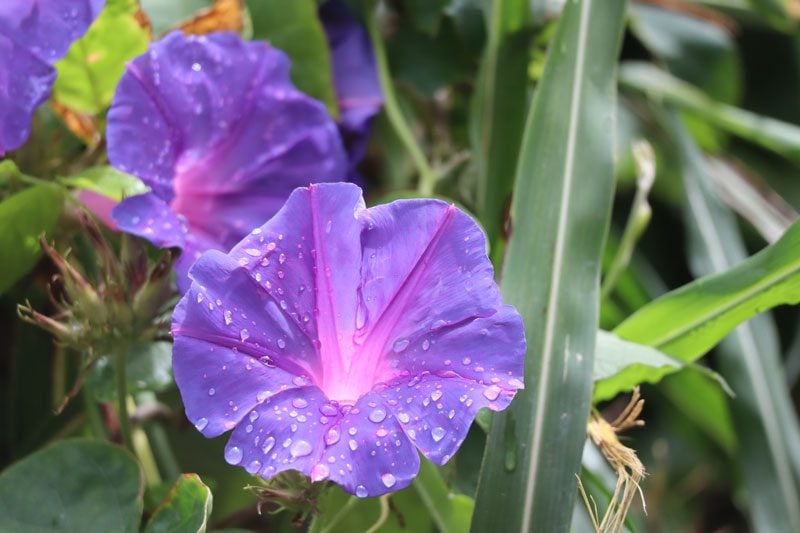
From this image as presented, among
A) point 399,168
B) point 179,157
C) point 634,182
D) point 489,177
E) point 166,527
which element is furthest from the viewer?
point 634,182

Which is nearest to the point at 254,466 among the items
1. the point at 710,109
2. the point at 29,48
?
the point at 29,48

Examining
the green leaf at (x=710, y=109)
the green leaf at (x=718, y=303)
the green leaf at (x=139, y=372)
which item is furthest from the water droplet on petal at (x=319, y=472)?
the green leaf at (x=710, y=109)

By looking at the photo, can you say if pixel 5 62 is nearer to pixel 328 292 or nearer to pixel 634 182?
pixel 328 292

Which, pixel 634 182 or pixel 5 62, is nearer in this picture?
pixel 5 62

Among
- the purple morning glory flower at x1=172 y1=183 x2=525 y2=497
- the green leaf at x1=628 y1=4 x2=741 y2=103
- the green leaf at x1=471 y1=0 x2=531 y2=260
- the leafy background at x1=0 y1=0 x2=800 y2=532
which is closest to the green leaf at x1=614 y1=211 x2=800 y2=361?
the leafy background at x1=0 y1=0 x2=800 y2=532

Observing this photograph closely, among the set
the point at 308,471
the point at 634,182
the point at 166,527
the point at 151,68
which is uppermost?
the point at 151,68

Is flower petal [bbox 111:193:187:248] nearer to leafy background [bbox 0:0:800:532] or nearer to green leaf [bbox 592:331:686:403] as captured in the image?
leafy background [bbox 0:0:800:532]

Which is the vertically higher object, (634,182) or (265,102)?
(265,102)

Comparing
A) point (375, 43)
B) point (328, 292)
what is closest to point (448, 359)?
point (328, 292)

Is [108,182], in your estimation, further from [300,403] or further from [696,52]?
[696,52]
